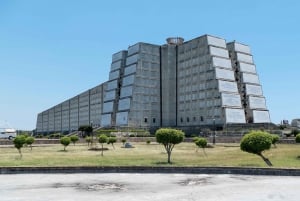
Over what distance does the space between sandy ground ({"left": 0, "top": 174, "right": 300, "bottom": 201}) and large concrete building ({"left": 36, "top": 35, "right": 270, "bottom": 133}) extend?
72.9 metres

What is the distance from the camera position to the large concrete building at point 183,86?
94.9m

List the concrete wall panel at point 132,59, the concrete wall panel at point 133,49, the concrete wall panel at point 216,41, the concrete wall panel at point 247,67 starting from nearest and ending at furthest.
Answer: the concrete wall panel at point 216,41 → the concrete wall panel at point 247,67 → the concrete wall panel at point 132,59 → the concrete wall panel at point 133,49

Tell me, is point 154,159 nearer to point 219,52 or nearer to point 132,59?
point 219,52

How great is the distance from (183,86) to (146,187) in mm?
92329

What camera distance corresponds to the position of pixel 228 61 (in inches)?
3937

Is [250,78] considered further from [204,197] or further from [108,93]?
[204,197]

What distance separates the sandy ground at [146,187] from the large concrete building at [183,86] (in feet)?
239

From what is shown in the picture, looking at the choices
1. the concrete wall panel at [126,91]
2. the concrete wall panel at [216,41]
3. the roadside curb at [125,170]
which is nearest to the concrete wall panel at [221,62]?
the concrete wall panel at [216,41]

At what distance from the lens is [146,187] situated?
14.7m

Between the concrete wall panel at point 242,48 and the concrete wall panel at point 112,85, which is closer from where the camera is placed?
the concrete wall panel at point 242,48

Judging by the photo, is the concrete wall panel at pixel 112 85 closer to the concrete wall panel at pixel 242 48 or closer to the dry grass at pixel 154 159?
the concrete wall panel at pixel 242 48

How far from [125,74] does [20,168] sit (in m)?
91.8

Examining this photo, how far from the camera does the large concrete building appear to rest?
94.9 m

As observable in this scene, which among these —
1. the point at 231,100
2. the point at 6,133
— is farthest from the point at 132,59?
the point at 6,133
